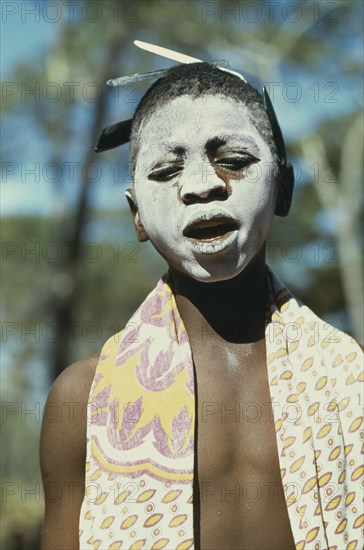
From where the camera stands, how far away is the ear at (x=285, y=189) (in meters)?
3.13

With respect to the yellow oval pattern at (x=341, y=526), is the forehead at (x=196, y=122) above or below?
above

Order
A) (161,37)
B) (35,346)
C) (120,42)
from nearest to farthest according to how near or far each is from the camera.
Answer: (120,42)
(161,37)
(35,346)

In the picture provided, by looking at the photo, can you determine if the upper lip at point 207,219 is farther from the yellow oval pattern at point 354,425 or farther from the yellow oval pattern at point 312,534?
the yellow oval pattern at point 312,534

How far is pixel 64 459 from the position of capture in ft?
9.46

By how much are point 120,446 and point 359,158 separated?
14663mm

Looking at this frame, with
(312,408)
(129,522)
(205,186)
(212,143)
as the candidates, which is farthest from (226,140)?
(129,522)

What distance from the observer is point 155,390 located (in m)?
2.89

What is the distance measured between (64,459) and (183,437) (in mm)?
373

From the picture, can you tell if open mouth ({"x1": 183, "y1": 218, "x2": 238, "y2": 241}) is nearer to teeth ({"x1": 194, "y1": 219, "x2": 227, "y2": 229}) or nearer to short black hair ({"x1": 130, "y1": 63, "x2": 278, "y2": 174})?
teeth ({"x1": 194, "y1": 219, "x2": 227, "y2": 229})

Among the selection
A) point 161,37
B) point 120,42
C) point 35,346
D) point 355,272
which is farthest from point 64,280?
point 35,346

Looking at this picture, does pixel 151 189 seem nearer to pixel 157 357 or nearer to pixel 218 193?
pixel 218 193

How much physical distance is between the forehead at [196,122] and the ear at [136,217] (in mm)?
191

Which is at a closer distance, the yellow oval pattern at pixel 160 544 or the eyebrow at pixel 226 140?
the yellow oval pattern at pixel 160 544

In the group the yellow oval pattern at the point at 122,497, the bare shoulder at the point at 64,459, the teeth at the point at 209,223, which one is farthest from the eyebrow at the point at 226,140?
the yellow oval pattern at the point at 122,497
